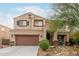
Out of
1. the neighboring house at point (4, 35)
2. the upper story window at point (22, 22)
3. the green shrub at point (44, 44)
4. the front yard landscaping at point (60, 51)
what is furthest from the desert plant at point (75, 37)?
the neighboring house at point (4, 35)

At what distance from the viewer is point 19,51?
6395 millimetres

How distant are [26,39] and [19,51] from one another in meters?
0.24

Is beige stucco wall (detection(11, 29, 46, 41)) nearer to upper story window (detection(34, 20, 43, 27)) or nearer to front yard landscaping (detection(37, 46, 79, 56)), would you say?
upper story window (detection(34, 20, 43, 27))

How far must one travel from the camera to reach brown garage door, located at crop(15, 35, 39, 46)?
21.0 ft

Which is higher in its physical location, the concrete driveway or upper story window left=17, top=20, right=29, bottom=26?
upper story window left=17, top=20, right=29, bottom=26

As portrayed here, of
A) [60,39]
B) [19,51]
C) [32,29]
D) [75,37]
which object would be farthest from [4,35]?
[75,37]

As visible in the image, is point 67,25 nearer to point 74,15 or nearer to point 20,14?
point 74,15

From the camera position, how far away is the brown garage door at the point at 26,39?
6410 mm

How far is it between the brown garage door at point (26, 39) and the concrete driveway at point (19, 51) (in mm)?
Answer: 74

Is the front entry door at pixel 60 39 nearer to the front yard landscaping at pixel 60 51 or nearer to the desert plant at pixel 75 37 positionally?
the front yard landscaping at pixel 60 51

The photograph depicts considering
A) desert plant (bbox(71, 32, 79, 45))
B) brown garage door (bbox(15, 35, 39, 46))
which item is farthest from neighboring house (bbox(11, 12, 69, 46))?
desert plant (bbox(71, 32, 79, 45))

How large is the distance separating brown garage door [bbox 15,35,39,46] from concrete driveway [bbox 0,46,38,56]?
0.24ft

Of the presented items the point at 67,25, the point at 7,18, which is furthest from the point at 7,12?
the point at 67,25

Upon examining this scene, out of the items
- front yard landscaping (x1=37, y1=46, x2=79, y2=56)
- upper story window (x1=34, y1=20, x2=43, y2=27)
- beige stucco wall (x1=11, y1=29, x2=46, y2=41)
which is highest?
upper story window (x1=34, y1=20, x2=43, y2=27)
